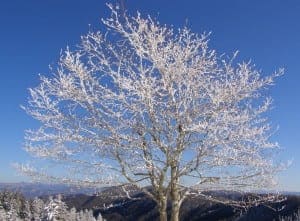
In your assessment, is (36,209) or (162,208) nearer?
(162,208)

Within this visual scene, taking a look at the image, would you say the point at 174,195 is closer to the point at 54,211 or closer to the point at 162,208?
the point at 162,208

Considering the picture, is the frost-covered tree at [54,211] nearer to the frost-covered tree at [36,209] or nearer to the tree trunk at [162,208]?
the frost-covered tree at [36,209]

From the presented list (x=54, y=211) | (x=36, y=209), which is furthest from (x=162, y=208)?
(x=36, y=209)

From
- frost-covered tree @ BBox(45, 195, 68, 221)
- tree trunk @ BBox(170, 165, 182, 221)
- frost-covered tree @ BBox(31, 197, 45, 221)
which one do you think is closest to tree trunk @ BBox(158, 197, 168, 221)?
tree trunk @ BBox(170, 165, 182, 221)

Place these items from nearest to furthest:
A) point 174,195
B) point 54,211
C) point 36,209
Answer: point 174,195, point 54,211, point 36,209

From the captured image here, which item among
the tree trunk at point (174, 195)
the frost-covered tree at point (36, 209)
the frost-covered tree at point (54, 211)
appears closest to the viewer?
the tree trunk at point (174, 195)

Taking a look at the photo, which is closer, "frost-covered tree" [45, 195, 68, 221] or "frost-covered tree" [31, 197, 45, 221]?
"frost-covered tree" [45, 195, 68, 221]

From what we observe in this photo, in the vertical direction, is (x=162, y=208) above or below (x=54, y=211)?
below

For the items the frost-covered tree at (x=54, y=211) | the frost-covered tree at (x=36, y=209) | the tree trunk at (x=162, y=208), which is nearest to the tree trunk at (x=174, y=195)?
the tree trunk at (x=162, y=208)

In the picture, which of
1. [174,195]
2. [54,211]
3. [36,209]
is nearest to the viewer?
[174,195]

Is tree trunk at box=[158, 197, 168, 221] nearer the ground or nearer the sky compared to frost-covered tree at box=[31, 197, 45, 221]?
nearer the ground

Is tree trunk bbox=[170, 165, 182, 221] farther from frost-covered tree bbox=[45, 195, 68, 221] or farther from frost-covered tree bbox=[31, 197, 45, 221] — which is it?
frost-covered tree bbox=[31, 197, 45, 221]

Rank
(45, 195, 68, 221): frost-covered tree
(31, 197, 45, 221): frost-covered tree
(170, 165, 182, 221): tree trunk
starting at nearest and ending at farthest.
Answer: (170, 165, 182, 221): tree trunk → (45, 195, 68, 221): frost-covered tree → (31, 197, 45, 221): frost-covered tree

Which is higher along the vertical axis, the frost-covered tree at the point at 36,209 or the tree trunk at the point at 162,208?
the frost-covered tree at the point at 36,209
